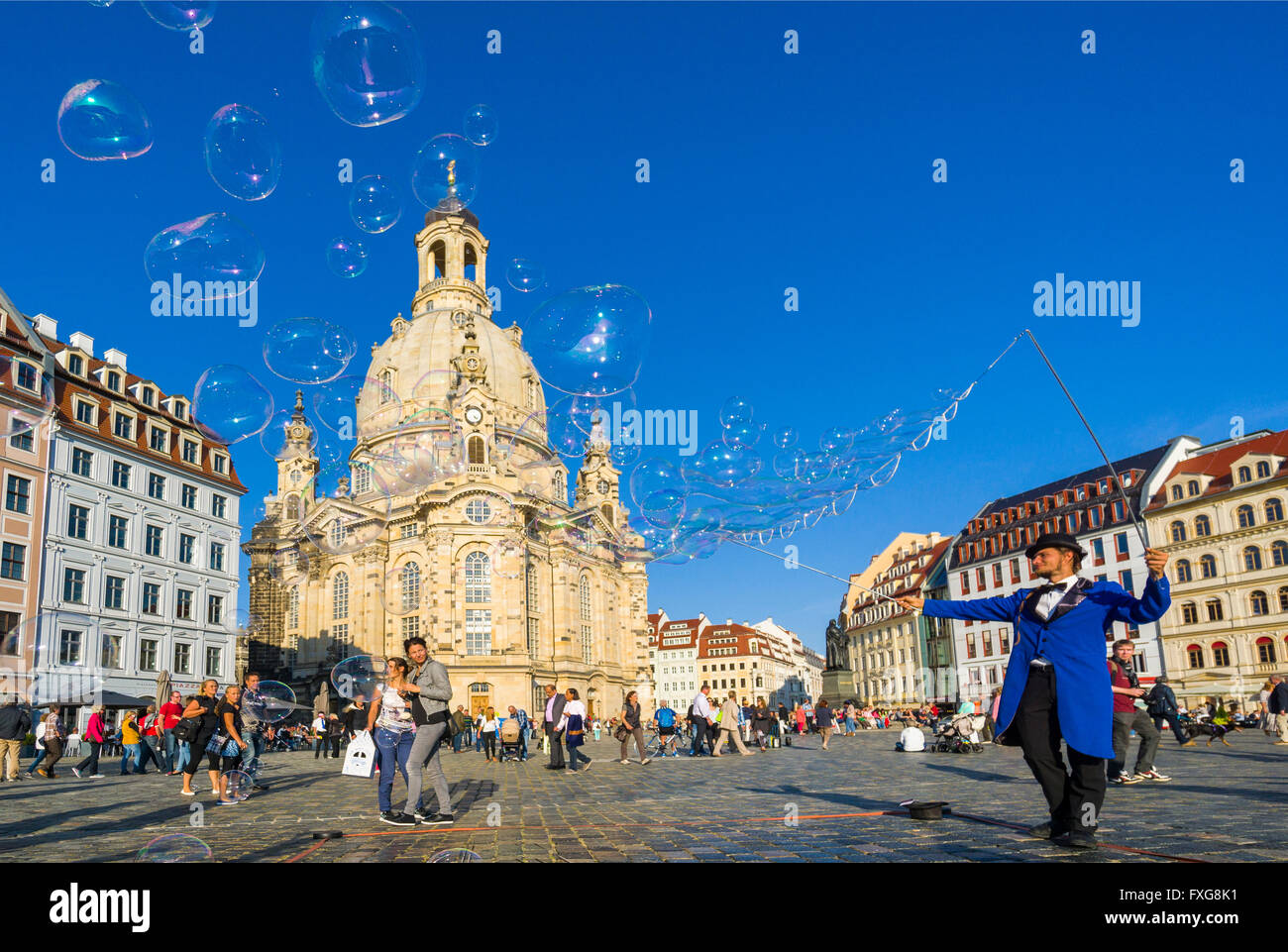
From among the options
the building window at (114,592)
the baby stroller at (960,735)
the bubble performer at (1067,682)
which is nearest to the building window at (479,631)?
the building window at (114,592)

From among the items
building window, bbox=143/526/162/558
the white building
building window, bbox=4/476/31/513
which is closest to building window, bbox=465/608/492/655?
the white building

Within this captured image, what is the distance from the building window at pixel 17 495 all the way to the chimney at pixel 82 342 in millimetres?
9067

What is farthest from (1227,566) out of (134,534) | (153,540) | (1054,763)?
(134,534)

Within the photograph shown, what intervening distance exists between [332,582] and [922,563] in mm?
49264

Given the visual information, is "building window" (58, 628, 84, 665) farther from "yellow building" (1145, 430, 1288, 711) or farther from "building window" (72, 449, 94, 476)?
"yellow building" (1145, 430, 1288, 711)

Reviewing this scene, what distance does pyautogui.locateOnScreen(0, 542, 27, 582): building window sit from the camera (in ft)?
124

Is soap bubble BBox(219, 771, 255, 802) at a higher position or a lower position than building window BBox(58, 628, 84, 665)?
lower

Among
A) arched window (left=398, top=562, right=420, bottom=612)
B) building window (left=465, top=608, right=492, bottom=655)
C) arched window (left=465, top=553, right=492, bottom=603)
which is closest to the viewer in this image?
building window (left=465, top=608, right=492, bottom=655)

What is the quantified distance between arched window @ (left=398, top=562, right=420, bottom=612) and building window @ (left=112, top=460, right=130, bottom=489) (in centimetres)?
2571

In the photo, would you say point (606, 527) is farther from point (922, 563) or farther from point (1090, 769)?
point (1090, 769)

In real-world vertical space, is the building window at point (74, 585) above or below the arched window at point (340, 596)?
below

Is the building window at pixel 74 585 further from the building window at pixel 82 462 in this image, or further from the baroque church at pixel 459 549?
the baroque church at pixel 459 549

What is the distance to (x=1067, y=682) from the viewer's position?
618 cm

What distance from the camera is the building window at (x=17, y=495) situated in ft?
127
